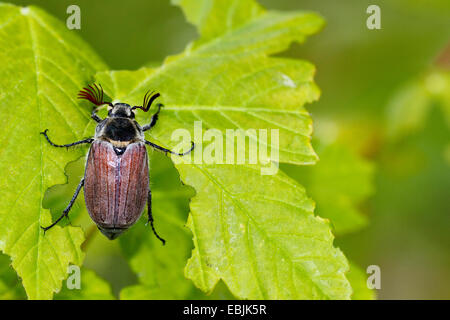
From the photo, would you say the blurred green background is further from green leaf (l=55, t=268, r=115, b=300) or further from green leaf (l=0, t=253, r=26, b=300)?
green leaf (l=55, t=268, r=115, b=300)

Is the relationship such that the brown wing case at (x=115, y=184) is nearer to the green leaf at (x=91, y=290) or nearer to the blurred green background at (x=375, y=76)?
the green leaf at (x=91, y=290)

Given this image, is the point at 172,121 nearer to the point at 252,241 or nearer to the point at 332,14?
the point at 252,241

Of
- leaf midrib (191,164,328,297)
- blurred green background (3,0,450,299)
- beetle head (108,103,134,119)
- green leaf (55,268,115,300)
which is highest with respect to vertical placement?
blurred green background (3,0,450,299)

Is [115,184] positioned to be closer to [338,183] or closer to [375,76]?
[338,183]

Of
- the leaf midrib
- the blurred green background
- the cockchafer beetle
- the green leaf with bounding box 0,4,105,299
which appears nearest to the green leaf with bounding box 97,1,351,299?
the leaf midrib
